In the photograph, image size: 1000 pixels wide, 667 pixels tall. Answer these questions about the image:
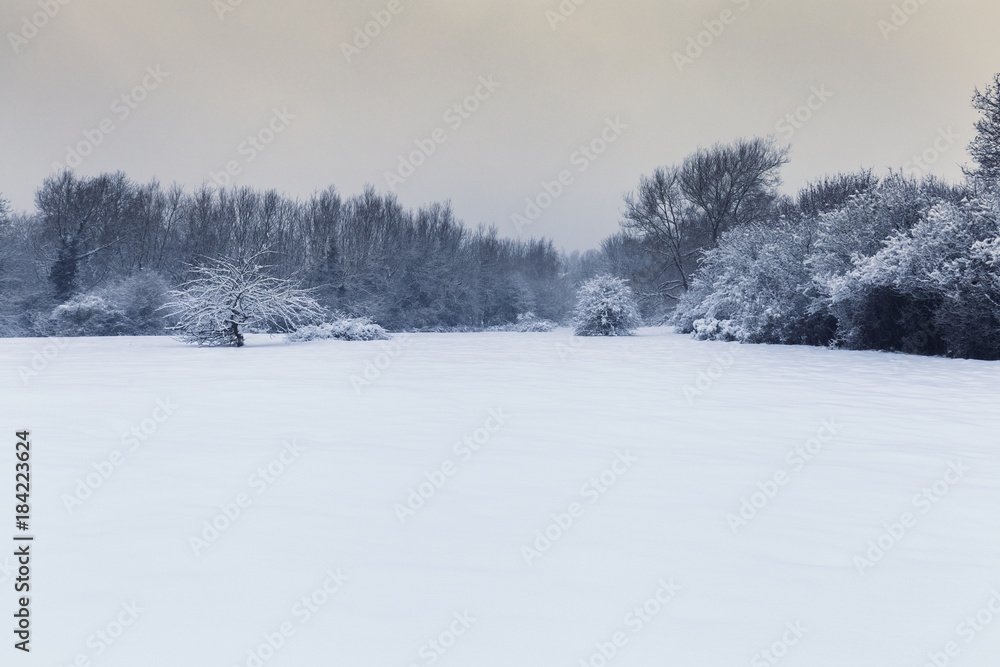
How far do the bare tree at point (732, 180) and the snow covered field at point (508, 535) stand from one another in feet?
87.2

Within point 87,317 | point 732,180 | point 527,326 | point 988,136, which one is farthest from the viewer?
point 527,326

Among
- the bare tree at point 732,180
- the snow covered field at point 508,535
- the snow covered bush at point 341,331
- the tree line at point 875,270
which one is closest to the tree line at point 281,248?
the snow covered bush at point 341,331

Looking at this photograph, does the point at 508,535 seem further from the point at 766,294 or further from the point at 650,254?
the point at 650,254

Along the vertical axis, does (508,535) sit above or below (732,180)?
below

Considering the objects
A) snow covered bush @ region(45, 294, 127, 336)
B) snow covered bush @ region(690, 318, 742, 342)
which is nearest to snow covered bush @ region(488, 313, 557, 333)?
snow covered bush @ region(690, 318, 742, 342)

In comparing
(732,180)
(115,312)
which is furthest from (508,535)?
(732,180)

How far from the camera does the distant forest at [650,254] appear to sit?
532 inches

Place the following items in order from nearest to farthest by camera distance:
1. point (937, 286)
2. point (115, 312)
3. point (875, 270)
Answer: point (937, 286)
point (875, 270)
point (115, 312)

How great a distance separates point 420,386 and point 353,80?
20.6 meters

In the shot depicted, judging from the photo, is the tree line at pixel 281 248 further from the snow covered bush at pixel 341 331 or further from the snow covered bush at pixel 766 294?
the snow covered bush at pixel 766 294

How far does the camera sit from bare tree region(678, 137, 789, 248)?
3048 centimetres

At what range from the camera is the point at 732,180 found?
30594 millimetres

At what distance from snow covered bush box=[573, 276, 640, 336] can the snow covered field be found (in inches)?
682

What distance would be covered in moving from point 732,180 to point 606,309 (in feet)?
40.3
